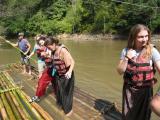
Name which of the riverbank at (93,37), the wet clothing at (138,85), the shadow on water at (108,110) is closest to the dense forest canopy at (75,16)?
the riverbank at (93,37)

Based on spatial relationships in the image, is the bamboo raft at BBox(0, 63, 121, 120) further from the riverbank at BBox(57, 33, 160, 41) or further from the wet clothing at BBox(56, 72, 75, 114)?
the riverbank at BBox(57, 33, 160, 41)

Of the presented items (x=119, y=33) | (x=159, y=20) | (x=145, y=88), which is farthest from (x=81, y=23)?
(x=145, y=88)

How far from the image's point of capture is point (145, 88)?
445 cm

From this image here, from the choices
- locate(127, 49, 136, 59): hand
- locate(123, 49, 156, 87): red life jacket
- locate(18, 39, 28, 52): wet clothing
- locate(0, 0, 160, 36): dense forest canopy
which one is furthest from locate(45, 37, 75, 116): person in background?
locate(0, 0, 160, 36): dense forest canopy

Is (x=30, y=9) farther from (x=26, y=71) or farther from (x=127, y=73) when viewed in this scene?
(x=127, y=73)

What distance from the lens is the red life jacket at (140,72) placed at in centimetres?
427

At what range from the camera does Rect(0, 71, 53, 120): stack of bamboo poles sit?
632cm

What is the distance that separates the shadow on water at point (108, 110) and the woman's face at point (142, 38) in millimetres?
2105

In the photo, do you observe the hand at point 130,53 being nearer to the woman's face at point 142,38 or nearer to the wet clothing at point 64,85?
the woman's face at point 142,38

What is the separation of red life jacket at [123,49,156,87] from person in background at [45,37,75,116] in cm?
197

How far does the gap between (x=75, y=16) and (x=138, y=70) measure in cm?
3997

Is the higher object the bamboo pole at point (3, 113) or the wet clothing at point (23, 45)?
the wet clothing at point (23, 45)

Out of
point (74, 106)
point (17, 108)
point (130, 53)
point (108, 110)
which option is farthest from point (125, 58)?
point (17, 108)

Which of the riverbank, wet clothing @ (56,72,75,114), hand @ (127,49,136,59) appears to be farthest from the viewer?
the riverbank
